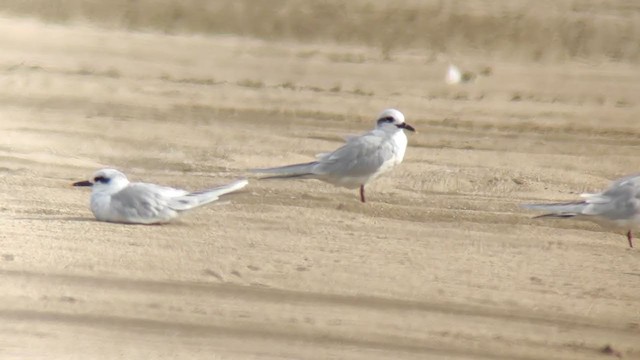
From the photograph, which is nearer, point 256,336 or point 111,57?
point 256,336

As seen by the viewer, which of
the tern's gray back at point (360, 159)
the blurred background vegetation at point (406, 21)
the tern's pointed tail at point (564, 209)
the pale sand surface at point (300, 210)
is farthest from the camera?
the blurred background vegetation at point (406, 21)

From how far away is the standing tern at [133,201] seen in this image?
9875 millimetres

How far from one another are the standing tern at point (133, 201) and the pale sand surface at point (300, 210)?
0.13m

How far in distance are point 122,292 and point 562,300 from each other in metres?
2.34

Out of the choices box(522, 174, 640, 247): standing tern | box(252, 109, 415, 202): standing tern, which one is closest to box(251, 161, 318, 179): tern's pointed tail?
box(252, 109, 415, 202): standing tern

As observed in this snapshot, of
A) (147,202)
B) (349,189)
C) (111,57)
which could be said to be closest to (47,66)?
(111,57)

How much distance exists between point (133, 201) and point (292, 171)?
178 cm

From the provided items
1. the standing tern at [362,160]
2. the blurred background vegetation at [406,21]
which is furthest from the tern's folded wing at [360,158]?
the blurred background vegetation at [406,21]

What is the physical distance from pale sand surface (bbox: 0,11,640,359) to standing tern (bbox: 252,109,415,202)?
0.18 m

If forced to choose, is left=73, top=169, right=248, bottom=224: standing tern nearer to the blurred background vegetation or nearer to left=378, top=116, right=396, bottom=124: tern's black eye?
left=378, top=116, right=396, bottom=124: tern's black eye

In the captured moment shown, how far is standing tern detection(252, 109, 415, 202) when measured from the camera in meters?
11.2

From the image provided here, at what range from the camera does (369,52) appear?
653 inches

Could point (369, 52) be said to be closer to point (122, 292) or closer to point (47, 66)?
point (47, 66)

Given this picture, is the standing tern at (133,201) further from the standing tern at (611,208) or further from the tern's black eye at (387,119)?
the standing tern at (611,208)
